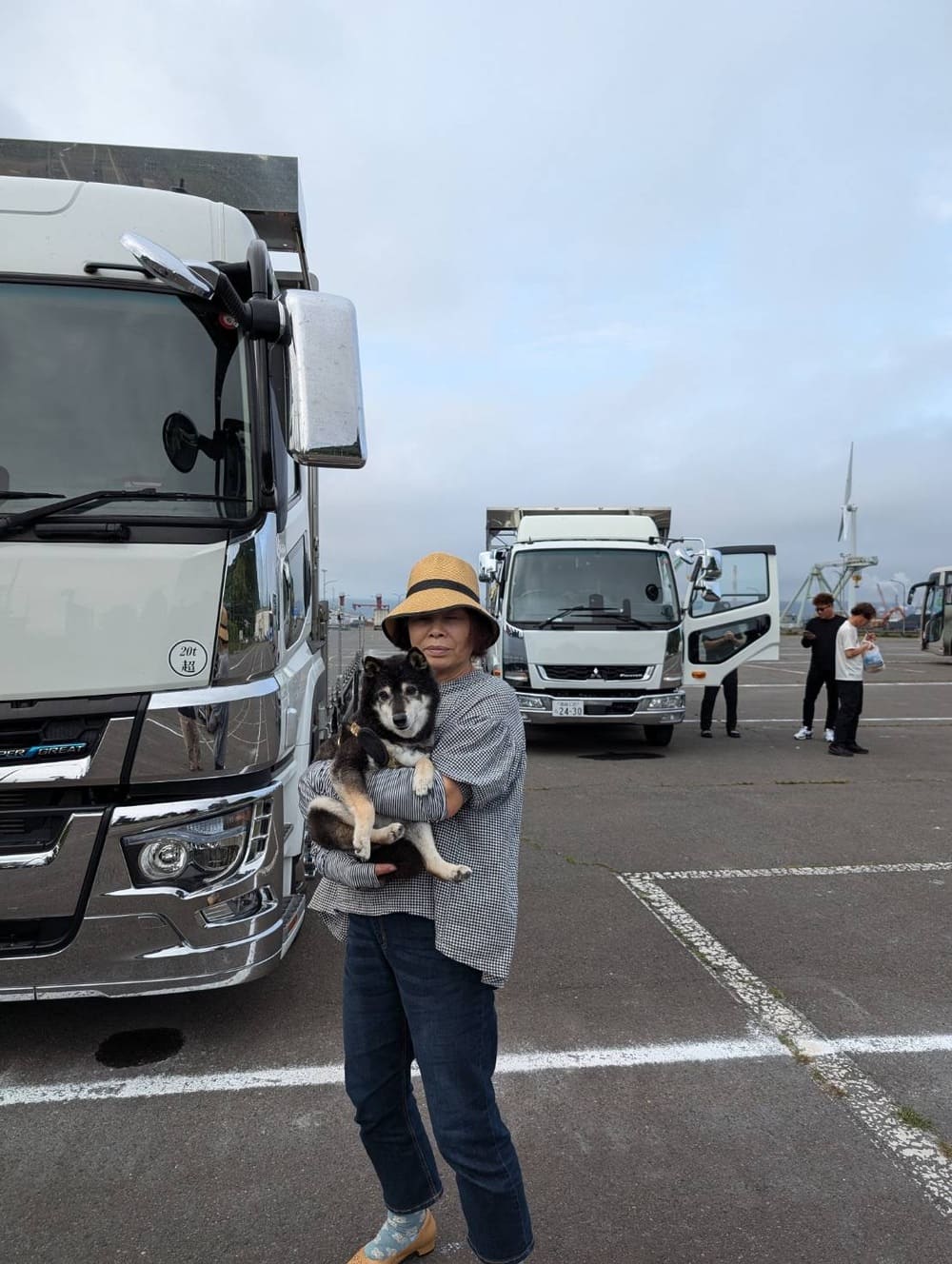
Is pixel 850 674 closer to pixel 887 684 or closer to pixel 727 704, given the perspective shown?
pixel 727 704

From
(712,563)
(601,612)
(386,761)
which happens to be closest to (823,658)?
(712,563)

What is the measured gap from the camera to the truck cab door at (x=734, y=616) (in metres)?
11.1

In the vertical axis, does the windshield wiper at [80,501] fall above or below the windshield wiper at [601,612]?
above

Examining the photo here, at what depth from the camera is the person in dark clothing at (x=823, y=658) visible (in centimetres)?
1127

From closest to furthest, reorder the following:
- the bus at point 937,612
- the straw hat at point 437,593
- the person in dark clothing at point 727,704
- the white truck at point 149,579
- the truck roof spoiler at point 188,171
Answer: the straw hat at point 437,593, the white truck at point 149,579, the truck roof spoiler at point 188,171, the person in dark clothing at point 727,704, the bus at point 937,612

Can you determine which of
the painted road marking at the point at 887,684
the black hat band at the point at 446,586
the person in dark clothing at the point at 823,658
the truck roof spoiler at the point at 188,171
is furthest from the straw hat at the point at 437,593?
the painted road marking at the point at 887,684

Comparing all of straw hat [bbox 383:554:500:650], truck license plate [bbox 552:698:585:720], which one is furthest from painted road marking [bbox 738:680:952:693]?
straw hat [bbox 383:554:500:650]

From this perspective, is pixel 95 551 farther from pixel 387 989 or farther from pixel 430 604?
pixel 387 989

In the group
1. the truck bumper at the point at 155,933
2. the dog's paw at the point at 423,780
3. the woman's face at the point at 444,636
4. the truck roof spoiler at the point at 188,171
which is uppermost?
the truck roof spoiler at the point at 188,171

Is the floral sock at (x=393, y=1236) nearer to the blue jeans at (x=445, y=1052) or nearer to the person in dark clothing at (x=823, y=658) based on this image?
the blue jeans at (x=445, y=1052)

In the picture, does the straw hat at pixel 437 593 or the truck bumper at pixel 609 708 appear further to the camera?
the truck bumper at pixel 609 708

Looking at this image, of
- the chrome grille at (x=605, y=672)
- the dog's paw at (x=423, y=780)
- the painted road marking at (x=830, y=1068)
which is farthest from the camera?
the chrome grille at (x=605, y=672)

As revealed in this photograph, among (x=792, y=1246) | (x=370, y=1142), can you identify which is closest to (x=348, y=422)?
(x=370, y=1142)

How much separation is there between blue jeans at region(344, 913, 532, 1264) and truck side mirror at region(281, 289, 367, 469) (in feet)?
5.56
